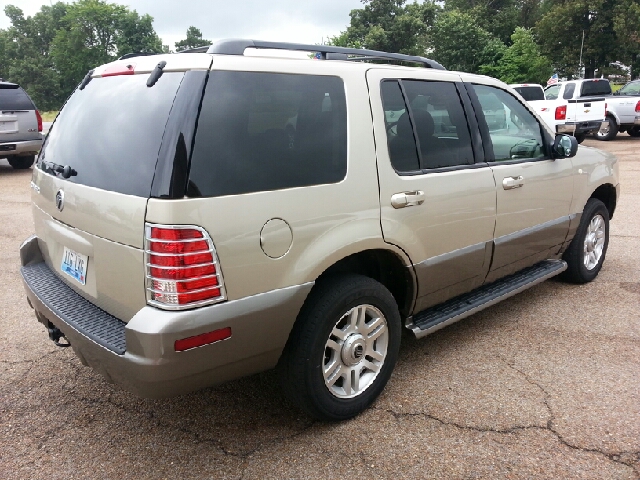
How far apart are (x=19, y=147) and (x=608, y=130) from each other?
16.3m

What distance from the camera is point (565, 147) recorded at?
3990mm

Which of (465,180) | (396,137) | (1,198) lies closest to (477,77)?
(465,180)

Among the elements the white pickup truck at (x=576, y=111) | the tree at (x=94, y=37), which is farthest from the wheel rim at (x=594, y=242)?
the tree at (x=94, y=37)

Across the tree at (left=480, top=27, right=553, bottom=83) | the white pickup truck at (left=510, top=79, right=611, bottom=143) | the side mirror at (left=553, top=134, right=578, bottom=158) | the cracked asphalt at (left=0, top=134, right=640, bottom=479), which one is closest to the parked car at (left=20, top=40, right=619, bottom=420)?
the cracked asphalt at (left=0, top=134, right=640, bottom=479)

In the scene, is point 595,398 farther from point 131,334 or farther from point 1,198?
point 1,198

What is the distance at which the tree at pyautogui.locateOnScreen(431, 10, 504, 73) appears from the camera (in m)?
40.2

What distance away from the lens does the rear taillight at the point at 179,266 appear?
6.98ft

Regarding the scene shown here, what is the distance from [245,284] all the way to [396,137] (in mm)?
1258

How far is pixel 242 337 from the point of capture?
2.33 meters

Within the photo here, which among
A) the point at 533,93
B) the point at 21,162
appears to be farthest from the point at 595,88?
the point at 21,162

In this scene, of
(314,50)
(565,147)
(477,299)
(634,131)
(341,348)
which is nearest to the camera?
(341,348)

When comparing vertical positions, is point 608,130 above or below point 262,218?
below

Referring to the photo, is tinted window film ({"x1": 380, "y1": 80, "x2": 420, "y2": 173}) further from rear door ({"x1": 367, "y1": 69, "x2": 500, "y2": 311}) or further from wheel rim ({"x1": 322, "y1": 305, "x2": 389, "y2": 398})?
wheel rim ({"x1": 322, "y1": 305, "x2": 389, "y2": 398})

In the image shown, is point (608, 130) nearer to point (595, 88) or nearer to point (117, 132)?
Result: point (595, 88)
